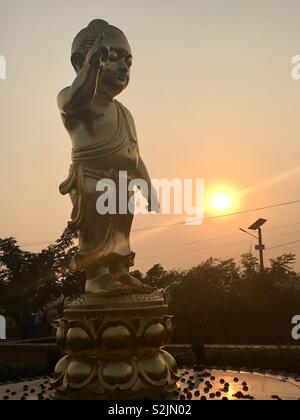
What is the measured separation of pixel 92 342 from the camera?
616cm

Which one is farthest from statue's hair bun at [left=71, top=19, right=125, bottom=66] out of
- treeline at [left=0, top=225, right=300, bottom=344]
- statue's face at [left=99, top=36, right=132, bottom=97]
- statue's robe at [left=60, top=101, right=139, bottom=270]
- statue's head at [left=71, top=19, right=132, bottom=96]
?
treeline at [left=0, top=225, right=300, bottom=344]

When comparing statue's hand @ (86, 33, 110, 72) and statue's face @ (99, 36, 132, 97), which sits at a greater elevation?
statue's face @ (99, 36, 132, 97)

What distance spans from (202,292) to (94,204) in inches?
436

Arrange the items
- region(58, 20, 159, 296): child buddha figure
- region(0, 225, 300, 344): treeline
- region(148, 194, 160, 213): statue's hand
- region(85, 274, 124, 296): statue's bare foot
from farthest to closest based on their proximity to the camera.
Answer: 1. region(0, 225, 300, 344): treeline
2. region(148, 194, 160, 213): statue's hand
3. region(58, 20, 159, 296): child buddha figure
4. region(85, 274, 124, 296): statue's bare foot

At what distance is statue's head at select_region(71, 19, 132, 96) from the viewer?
703 cm

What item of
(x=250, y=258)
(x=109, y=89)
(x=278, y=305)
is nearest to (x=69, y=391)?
(x=109, y=89)

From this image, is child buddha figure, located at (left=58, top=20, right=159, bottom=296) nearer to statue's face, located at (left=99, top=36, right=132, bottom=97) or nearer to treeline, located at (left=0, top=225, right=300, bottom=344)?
statue's face, located at (left=99, top=36, right=132, bottom=97)

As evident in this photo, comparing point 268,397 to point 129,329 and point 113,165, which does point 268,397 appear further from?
point 113,165

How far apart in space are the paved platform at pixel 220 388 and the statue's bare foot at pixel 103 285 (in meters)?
1.38

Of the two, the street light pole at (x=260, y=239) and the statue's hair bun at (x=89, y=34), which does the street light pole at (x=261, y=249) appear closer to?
the street light pole at (x=260, y=239)

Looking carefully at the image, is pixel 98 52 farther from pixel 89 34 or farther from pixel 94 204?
pixel 94 204

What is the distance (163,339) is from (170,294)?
12477 millimetres

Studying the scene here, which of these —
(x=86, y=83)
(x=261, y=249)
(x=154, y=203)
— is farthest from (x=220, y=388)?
(x=261, y=249)

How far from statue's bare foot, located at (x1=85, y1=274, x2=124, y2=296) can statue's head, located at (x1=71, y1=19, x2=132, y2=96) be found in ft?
8.27
